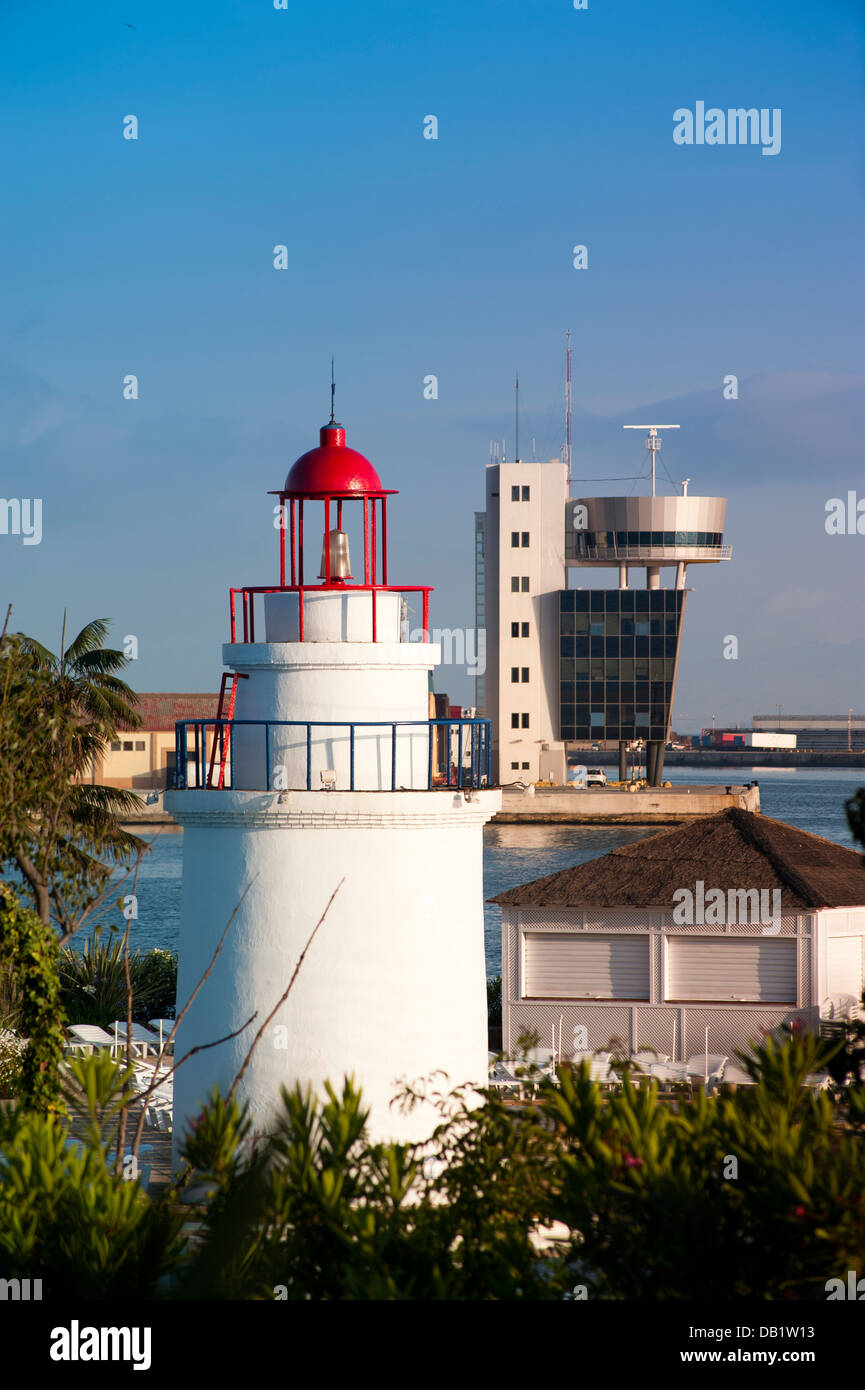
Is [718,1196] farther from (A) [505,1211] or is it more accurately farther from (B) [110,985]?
(B) [110,985]

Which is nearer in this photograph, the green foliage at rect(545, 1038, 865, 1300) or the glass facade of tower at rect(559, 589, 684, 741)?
the green foliage at rect(545, 1038, 865, 1300)

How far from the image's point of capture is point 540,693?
111 meters

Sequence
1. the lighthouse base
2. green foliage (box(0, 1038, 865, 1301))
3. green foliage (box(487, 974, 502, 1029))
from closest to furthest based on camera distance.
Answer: green foliage (box(0, 1038, 865, 1301))
the lighthouse base
green foliage (box(487, 974, 502, 1029))

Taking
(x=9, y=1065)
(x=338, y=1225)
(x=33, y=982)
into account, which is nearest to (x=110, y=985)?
(x=9, y=1065)

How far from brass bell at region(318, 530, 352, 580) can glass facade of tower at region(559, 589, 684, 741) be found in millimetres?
98980

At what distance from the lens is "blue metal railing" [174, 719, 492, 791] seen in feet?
37.5

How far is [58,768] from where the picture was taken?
19891 millimetres

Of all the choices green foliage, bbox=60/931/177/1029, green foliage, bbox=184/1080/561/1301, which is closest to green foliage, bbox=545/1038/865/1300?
green foliage, bbox=184/1080/561/1301

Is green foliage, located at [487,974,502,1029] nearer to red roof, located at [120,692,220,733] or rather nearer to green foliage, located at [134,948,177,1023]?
green foliage, located at [134,948,177,1023]

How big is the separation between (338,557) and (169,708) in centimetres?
10670

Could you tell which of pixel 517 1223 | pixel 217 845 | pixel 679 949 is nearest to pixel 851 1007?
pixel 679 949

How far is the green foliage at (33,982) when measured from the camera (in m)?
Answer: 11.3

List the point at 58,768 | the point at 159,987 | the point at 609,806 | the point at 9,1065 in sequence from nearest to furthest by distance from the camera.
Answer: the point at 9,1065, the point at 58,768, the point at 159,987, the point at 609,806
